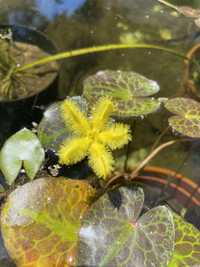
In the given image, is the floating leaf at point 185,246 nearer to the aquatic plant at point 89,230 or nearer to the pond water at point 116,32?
the aquatic plant at point 89,230

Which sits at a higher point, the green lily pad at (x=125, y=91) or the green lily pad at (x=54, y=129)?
the green lily pad at (x=125, y=91)

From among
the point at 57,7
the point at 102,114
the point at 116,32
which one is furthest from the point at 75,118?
the point at 57,7

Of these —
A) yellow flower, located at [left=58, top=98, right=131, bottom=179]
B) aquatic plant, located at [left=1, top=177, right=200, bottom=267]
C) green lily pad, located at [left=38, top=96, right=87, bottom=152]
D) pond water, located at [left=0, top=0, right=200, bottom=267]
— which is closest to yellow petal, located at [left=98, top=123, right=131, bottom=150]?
yellow flower, located at [left=58, top=98, right=131, bottom=179]

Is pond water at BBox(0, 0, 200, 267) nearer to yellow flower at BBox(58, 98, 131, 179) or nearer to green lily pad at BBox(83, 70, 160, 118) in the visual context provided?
green lily pad at BBox(83, 70, 160, 118)

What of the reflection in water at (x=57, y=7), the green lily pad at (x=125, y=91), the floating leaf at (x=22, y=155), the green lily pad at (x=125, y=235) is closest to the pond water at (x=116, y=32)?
the reflection in water at (x=57, y=7)

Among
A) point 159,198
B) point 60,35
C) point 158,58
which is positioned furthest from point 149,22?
point 159,198

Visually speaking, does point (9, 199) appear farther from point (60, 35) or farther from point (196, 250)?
point (60, 35)
